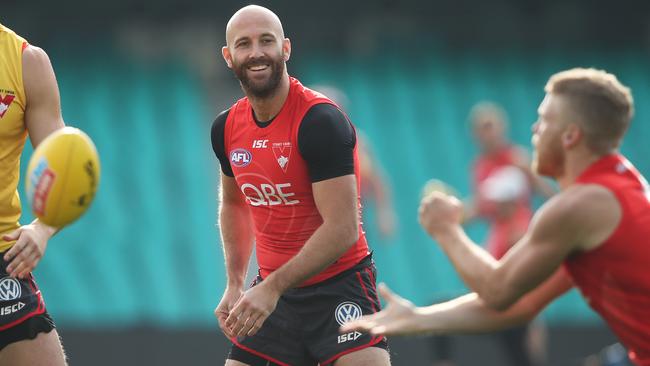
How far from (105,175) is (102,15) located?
2608 millimetres

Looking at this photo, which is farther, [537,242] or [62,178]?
[62,178]

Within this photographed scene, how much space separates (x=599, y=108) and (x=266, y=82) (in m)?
1.73

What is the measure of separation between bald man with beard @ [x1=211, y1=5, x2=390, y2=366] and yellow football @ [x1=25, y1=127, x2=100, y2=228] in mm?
962

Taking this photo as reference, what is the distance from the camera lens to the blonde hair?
432cm

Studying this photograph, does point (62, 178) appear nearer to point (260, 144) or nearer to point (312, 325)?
point (260, 144)

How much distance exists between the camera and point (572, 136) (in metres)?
4.32

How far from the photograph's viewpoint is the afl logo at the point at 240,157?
5438 mm

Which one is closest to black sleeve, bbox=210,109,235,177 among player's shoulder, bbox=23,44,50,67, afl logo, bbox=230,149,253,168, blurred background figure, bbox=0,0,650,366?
afl logo, bbox=230,149,253,168

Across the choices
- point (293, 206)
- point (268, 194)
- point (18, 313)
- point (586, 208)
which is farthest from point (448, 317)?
point (18, 313)

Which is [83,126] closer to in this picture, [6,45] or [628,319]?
[6,45]

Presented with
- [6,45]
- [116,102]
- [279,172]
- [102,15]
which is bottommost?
[279,172]

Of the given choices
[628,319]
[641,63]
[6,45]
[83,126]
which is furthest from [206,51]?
[628,319]

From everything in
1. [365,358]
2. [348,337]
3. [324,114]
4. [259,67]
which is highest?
[259,67]

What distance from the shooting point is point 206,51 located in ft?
50.3
